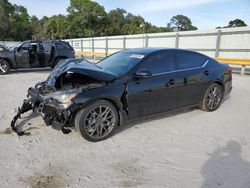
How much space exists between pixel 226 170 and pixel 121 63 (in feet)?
8.83

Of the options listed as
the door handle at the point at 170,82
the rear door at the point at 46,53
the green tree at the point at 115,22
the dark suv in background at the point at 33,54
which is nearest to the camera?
the door handle at the point at 170,82

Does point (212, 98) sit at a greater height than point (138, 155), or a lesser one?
greater

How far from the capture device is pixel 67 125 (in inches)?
155

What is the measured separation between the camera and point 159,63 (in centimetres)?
484

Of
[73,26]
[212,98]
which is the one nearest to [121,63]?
[212,98]

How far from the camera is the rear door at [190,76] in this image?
16.8 feet

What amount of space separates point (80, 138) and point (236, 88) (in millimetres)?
6697

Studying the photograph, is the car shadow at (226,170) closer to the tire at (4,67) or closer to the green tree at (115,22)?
the tire at (4,67)

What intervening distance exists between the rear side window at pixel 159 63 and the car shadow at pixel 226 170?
5.89 ft

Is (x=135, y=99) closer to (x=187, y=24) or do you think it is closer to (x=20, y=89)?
(x=20, y=89)

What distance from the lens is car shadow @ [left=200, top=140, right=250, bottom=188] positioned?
3.00 m

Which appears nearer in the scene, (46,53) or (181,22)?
(46,53)

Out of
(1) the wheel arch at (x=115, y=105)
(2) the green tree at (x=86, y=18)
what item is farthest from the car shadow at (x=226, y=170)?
(2) the green tree at (x=86, y=18)

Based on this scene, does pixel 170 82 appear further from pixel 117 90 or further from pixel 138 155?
pixel 138 155
